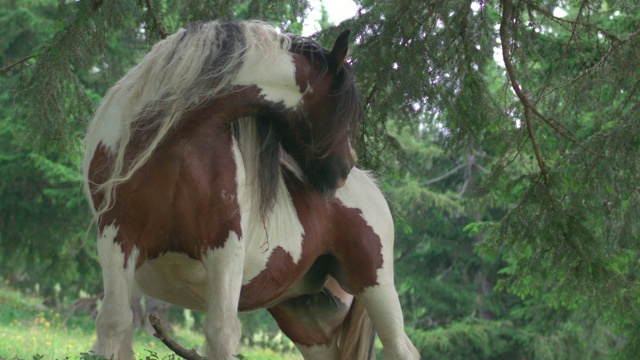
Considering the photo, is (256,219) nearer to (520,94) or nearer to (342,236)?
(342,236)

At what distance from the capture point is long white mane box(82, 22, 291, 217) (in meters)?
4.67

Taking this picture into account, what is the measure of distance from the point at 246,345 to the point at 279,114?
17873mm

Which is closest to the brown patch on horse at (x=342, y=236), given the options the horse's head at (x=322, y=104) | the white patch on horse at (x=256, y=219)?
the white patch on horse at (x=256, y=219)

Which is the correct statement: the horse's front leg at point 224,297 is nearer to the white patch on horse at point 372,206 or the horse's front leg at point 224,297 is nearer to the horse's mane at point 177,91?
the horse's mane at point 177,91

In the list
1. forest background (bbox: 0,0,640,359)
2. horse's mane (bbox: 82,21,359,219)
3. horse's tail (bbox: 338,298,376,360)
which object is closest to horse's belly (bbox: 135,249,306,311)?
horse's mane (bbox: 82,21,359,219)

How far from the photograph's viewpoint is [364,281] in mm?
5898

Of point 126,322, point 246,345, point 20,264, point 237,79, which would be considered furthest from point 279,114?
point 246,345

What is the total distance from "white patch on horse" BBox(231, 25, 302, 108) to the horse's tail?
1859 mm

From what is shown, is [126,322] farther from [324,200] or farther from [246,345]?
[246,345]

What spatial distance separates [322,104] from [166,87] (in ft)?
2.85

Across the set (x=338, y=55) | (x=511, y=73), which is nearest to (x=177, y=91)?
(x=338, y=55)

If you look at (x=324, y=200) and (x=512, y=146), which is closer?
(x=324, y=200)

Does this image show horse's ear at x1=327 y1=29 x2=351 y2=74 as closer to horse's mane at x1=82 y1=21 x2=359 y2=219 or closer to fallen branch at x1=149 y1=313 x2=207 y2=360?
horse's mane at x1=82 y1=21 x2=359 y2=219

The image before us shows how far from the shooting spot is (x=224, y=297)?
15.2ft
